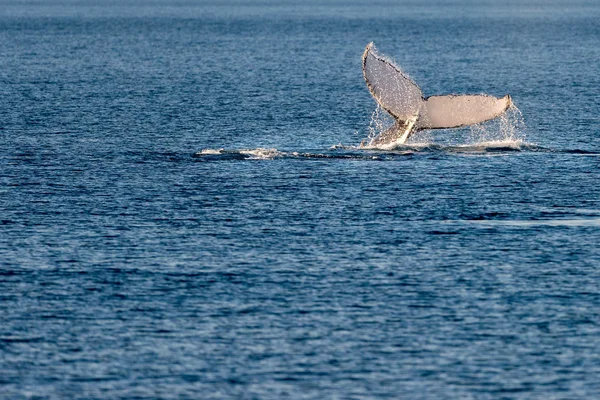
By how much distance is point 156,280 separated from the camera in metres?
24.0

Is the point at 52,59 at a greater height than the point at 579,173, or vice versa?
the point at 579,173

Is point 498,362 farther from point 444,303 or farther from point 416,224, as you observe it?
point 416,224

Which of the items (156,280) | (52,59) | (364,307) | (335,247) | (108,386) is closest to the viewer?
A: (108,386)

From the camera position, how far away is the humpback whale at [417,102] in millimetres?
36250

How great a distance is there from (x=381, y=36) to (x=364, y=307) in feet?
398

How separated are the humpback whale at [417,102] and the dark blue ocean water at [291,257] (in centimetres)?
120

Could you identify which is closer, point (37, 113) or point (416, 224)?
point (416, 224)

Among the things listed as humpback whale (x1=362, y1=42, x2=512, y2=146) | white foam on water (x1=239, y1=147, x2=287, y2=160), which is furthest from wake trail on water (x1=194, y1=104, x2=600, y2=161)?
humpback whale (x1=362, y1=42, x2=512, y2=146)

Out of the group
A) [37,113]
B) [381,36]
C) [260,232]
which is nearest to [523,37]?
[381,36]

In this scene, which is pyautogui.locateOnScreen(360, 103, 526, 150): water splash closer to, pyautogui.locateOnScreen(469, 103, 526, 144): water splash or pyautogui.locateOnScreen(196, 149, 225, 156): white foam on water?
pyautogui.locateOnScreen(469, 103, 526, 144): water splash

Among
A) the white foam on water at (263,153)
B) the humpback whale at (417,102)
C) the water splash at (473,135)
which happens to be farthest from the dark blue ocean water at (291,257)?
the humpback whale at (417,102)

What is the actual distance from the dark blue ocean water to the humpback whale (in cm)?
120

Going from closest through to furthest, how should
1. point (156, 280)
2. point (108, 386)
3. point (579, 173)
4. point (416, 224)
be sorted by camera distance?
point (108, 386) → point (156, 280) → point (416, 224) → point (579, 173)

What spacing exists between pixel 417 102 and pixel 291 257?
12.1m
